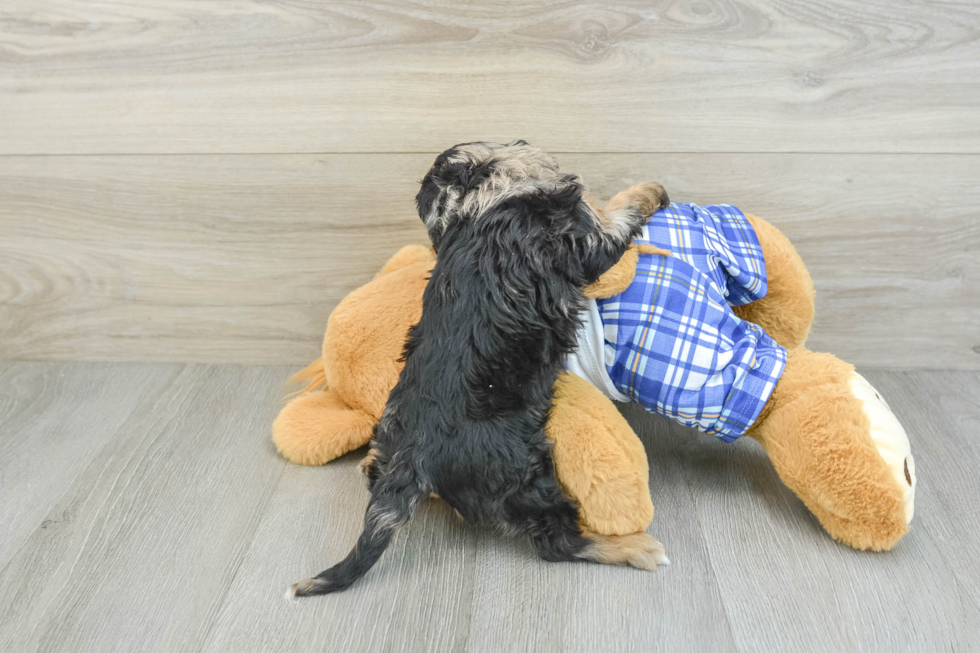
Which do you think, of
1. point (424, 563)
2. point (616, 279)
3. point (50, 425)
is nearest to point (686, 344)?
point (616, 279)

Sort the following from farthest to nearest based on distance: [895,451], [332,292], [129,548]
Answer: [332,292] → [129,548] → [895,451]

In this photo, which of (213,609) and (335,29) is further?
(335,29)

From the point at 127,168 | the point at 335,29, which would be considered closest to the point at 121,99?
the point at 127,168

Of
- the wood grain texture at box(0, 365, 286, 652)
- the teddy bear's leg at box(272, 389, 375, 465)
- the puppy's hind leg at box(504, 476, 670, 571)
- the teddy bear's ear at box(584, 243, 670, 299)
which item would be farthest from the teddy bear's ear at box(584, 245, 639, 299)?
the wood grain texture at box(0, 365, 286, 652)

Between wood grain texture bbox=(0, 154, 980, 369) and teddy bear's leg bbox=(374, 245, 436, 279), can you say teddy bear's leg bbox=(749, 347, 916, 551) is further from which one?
teddy bear's leg bbox=(374, 245, 436, 279)

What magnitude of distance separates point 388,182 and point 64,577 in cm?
82

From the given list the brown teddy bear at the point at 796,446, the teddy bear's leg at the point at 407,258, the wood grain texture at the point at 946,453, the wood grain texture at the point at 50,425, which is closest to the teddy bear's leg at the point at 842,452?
the brown teddy bear at the point at 796,446

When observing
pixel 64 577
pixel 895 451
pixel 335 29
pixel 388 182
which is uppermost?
pixel 335 29

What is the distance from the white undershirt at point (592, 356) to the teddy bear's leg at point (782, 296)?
11.4 inches

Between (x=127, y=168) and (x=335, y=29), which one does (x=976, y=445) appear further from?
(x=127, y=168)

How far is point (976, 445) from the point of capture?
1.20 metres

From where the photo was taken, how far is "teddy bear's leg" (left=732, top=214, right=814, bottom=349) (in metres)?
1.11

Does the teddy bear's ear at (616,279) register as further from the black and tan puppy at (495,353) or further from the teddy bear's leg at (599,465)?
the teddy bear's leg at (599,465)

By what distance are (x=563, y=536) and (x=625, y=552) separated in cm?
9
